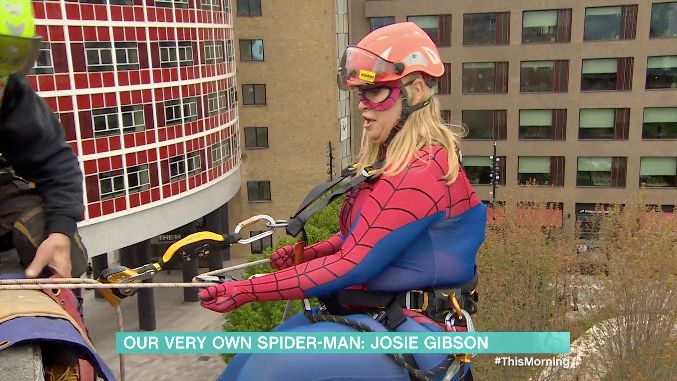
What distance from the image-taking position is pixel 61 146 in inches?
143

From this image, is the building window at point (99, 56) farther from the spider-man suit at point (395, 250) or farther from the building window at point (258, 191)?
the spider-man suit at point (395, 250)

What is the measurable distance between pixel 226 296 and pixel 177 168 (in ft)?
96.0

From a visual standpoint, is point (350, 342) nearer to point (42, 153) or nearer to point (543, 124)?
point (42, 153)

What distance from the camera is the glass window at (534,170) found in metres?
42.0

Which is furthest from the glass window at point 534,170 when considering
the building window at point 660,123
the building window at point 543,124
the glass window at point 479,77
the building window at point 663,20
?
the building window at point 663,20

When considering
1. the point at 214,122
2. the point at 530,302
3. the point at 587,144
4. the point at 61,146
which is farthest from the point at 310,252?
the point at 587,144

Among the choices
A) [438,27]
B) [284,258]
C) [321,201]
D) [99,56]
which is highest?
[438,27]

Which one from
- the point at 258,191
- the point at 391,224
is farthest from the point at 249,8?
the point at 391,224

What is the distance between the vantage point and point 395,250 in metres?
3.88

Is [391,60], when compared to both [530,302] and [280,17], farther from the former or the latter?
[280,17]

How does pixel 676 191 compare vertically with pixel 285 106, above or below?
below

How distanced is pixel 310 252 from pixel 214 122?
31198 millimetres

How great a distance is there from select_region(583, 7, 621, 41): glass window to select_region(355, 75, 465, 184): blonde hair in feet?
131

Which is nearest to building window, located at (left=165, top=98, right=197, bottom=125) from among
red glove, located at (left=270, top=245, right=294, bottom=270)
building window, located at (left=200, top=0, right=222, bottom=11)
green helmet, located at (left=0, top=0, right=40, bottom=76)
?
building window, located at (left=200, top=0, right=222, bottom=11)
